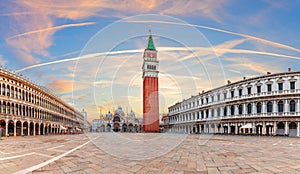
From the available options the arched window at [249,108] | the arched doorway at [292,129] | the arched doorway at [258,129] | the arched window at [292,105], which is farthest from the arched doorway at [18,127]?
the arched window at [292,105]

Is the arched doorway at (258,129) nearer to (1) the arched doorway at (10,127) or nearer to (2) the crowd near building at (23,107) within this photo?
(2) the crowd near building at (23,107)

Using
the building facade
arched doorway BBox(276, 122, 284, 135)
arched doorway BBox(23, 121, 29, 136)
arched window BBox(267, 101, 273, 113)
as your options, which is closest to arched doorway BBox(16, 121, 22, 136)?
arched doorway BBox(23, 121, 29, 136)

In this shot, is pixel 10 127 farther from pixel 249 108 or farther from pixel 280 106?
pixel 280 106

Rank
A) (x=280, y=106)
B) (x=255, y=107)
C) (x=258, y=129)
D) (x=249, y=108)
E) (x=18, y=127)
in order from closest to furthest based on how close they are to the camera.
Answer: (x=280, y=106) < (x=258, y=129) < (x=255, y=107) < (x=249, y=108) < (x=18, y=127)

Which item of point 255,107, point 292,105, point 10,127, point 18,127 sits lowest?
point 18,127

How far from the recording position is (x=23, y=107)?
160 ft

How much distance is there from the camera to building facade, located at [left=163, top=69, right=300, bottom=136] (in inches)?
1444

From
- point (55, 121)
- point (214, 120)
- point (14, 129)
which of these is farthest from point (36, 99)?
point (214, 120)

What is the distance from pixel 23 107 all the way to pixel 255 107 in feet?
162

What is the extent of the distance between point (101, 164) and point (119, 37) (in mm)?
4878

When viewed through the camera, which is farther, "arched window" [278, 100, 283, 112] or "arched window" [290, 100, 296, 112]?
"arched window" [278, 100, 283, 112]

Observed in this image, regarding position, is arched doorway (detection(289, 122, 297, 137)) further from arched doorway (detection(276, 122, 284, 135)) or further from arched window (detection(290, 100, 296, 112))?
arched window (detection(290, 100, 296, 112))

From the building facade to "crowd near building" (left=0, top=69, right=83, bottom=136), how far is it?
42.5m

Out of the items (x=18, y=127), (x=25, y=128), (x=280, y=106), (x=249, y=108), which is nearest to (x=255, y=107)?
(x=249, y=108)
